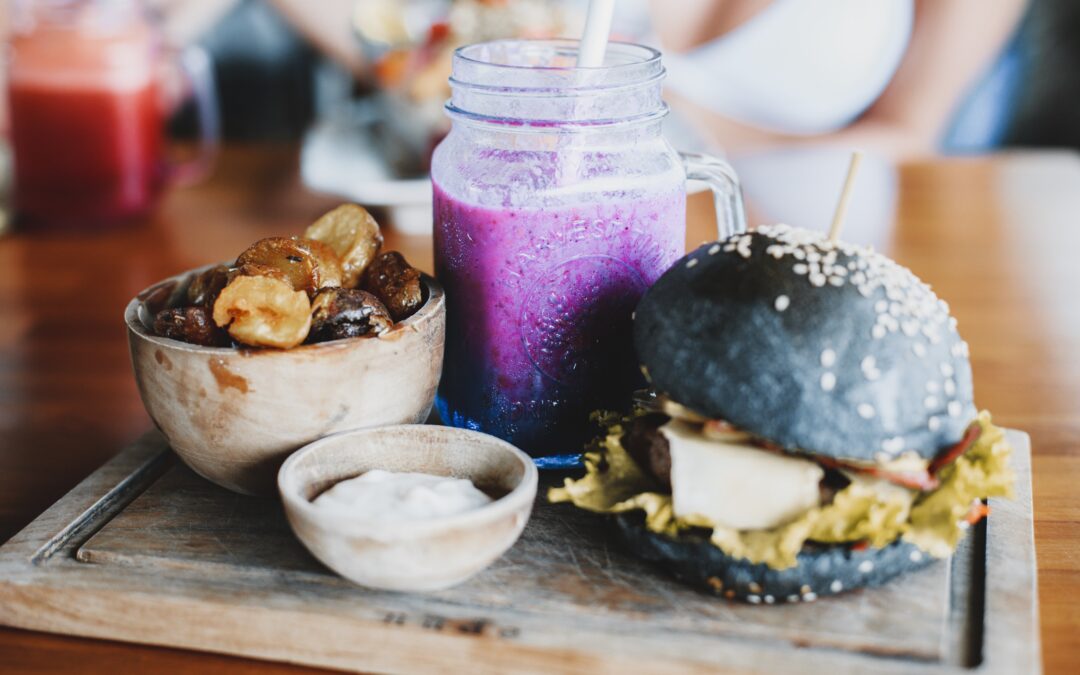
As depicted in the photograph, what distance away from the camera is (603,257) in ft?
3.84

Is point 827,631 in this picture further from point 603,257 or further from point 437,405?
point 437,405

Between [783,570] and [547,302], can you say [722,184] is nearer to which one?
[547,302]

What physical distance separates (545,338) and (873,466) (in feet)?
1.27

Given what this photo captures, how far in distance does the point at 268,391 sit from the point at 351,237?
0.27m

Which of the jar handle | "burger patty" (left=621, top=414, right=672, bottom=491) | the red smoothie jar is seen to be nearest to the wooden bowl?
"burger patty" (left=621, top=414, right=672, bottom=491)

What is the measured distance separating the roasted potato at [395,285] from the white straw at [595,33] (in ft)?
0.99

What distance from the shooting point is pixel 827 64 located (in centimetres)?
441

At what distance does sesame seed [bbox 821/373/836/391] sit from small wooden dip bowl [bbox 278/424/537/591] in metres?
0.28

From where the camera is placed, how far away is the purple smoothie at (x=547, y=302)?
1.15 m

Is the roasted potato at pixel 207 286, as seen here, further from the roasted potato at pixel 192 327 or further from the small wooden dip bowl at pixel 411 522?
the small wooden dip bowl at pixel 411 522

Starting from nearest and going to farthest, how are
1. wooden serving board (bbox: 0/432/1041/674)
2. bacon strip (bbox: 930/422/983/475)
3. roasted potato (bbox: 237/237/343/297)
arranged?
wooden serving board (bbox: 0/432/1041/674)
bacon strip (bbox: 930/422/983/475)
roasted potato (bbox: 237/237/343/297)

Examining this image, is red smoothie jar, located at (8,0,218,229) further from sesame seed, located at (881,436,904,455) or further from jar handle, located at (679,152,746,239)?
sesame seed, located at (881,436,904,455)

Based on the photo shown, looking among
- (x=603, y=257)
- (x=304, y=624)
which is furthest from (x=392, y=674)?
(x=603, y=257)

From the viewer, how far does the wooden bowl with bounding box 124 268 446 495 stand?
1.04 m
